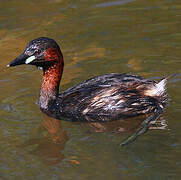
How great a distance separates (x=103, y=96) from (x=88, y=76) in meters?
1.35

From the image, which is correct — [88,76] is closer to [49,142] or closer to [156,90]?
[156,90]

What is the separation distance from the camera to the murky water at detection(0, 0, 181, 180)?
6059 millimetres

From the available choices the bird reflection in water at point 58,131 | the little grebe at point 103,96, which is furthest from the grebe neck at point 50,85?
the bird reflection in water at point 58,131

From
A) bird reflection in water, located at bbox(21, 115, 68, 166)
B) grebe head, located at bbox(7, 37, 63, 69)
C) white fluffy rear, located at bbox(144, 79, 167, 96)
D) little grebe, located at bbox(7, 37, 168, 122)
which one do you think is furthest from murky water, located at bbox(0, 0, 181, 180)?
grebe head, located at bbox(7, 37, 63, 69)

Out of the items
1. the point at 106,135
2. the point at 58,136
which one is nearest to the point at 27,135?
the point at 58,136

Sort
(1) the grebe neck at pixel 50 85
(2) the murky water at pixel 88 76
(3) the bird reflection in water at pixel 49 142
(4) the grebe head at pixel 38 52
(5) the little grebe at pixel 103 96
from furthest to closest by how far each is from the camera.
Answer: (1) the grebe neck at pixel 50 85 < (4) the grebe head at pixel 38 52 < (5) the little grebe at pixel 103 96 < (3) the bird reflection in water at pixel 49 142 < (2) the murky water at pixel 88 76

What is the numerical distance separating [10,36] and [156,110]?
4276mm

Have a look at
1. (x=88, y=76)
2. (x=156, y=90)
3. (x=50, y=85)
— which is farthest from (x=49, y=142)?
(x=88, y=76)

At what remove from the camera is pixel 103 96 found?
23.6 feet

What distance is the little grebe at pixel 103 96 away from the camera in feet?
23.5

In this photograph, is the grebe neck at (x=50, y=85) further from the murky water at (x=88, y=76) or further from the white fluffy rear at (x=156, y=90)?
the white fluffy rear at (x=156, y=90)

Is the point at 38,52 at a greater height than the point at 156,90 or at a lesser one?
greater

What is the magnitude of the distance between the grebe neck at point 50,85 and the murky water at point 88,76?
194 millimetres

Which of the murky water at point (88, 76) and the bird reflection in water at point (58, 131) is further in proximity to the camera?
Answer: the bird reflection in water at point (58, 131)
